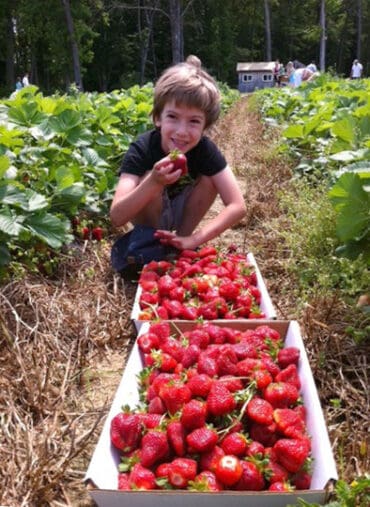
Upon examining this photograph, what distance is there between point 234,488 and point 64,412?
0.80 meters

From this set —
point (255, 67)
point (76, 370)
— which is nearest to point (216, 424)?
point (76, 370)

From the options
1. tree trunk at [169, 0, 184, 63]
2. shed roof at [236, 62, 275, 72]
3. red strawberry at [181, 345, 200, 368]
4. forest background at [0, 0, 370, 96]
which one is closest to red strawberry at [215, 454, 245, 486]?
red strawberry at [181, 345, 200, 368]

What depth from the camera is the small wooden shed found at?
49456 millimetres

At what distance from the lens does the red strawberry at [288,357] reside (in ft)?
6.37

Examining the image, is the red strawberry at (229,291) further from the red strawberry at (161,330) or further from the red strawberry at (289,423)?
the red strawberry at (289,423)

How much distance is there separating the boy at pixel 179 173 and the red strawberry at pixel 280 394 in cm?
125

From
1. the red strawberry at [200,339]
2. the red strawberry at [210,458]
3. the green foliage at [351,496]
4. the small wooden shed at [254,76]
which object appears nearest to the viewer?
the green foliage at [351,496]

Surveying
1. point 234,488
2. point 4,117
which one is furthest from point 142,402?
point 4,117

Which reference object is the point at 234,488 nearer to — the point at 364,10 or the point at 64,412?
the point at 64,412

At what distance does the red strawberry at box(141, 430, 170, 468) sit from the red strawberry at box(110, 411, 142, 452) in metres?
0.07

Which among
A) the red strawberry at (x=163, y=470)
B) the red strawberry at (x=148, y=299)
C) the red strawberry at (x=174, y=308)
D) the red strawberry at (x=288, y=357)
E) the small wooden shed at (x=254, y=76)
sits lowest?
the small wooden shed at (x=254, y=76)

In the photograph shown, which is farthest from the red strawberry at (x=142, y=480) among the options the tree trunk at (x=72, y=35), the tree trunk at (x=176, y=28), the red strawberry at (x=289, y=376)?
the tree trunk at (x=72, y=35)

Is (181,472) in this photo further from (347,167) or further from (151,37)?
(151,37)

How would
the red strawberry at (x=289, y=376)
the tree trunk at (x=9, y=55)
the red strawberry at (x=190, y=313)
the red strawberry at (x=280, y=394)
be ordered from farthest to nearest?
the tree trunk at (x=9, y=55) → the red strawberry at (x=190, y=313) → the red strawberry at (x=289, y=376) → the red strawberry at (x=280, y=394)
